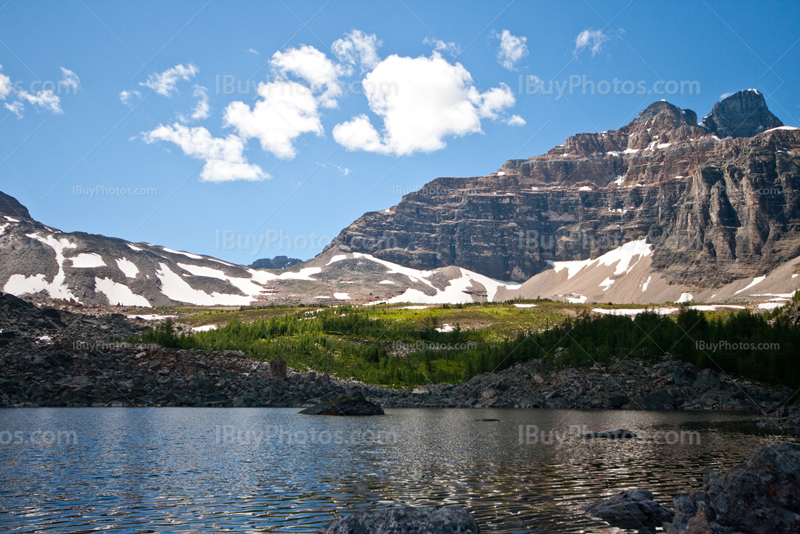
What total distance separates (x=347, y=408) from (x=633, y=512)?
163 feet

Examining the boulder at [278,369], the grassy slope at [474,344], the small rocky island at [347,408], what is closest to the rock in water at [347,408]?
the small rocky island at [347,408]

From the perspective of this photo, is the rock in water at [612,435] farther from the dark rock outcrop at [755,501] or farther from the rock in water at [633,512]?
the dark rock outcrop at [755,501]

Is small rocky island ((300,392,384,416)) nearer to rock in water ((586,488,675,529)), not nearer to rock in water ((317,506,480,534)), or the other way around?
rock in water ((586,488,675,529))

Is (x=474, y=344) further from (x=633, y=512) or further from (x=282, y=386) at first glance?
(x=633, y=512)

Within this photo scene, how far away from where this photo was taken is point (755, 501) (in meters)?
14.0

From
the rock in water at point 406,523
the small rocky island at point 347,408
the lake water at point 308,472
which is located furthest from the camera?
the small rocky island at point 347,408

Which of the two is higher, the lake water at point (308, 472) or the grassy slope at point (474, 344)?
the grassy slope at point (474, 344)

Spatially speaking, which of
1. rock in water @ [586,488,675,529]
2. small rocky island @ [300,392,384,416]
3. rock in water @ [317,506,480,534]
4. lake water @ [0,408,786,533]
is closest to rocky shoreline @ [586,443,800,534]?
rock in water @ [586,488,675,529]

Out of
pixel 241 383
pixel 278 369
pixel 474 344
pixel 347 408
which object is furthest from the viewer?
pixel 474 344

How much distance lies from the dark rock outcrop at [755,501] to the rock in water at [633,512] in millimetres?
2067

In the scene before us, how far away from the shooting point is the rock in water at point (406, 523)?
44.9 ft

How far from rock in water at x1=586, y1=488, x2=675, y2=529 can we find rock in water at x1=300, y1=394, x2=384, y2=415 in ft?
159

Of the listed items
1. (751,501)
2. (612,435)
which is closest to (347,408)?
(612,435)

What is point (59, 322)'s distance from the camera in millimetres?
93312
